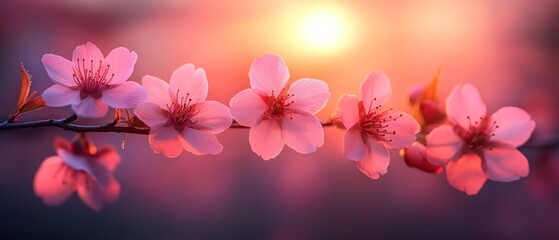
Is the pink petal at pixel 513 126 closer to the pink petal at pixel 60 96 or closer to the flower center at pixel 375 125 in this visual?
the flower center at pixel 375 125

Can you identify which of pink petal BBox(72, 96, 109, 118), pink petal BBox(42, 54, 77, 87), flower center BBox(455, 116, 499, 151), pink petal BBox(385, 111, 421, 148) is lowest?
flower center BBox(455, 116, 499, 151)

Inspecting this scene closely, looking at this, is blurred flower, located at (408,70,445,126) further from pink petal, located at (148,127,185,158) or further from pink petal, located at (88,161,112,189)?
pink petal, located at (88,161,112,189)

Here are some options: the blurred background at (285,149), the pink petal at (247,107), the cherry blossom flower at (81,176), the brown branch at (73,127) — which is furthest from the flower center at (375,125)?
the blurred background at (285,149)

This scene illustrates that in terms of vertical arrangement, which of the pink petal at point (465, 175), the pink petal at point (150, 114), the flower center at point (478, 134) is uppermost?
the pink petal at point (150, 114)

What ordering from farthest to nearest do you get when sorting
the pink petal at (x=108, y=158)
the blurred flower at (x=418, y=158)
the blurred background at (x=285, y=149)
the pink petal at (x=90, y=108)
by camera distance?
the blurred background at (x=285, y=149), the pink petal at (x=108, y=158), the blurred flower at (x=418, y=158), the pink petal at (x=90, y=108)

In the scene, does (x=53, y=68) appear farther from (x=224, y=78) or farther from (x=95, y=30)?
(x=95, y=30)

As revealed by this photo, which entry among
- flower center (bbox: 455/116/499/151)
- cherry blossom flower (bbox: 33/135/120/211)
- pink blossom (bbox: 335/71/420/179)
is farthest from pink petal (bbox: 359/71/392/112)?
cherry blossom flower (bbox: 33/135/120/211)

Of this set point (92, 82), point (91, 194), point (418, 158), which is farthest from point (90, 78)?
point (418, 158)

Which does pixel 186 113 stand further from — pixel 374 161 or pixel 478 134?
pixel 478 134
